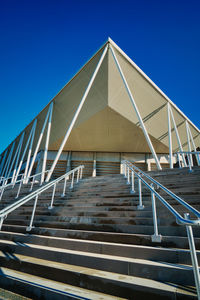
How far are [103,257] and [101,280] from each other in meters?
0.38

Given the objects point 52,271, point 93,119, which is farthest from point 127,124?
point 52,271

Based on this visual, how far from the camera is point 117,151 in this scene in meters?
18.2

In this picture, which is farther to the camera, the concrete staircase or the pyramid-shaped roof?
the pyramid-shaped roof

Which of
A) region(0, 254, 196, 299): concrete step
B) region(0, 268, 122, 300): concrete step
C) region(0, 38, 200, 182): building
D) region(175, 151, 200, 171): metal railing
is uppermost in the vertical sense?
region(0, 38, 200, 182): building

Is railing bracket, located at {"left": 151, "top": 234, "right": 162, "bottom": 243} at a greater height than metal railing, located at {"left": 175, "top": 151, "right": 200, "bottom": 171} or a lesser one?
lesser

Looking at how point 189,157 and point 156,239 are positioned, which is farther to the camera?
point 189,157

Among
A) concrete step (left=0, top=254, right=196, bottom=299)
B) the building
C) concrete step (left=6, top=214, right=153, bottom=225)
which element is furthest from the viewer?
the building

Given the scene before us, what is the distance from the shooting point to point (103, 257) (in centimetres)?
226

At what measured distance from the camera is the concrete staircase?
1792mm

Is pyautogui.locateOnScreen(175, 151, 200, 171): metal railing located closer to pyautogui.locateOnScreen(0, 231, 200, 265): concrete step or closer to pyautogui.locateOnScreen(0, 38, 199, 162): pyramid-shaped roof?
pyautogui.locateOnScreen(0, 38, 199, 162): pyramid-shaped roof

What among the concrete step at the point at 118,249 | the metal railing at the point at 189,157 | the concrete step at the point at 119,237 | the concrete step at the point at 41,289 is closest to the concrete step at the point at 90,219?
the concrete step at the point at 119,237

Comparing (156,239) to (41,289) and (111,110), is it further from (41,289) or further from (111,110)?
(111,110)

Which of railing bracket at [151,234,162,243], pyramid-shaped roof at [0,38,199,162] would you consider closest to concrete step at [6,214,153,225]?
railing bracket at [151,234,162,243]

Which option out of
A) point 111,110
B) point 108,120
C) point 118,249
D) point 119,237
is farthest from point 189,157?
point 108,120
